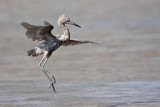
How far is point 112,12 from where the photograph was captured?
24469 mm

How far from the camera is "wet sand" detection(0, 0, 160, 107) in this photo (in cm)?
1046

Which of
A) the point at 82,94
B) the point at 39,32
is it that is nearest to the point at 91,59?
the point at 82,94

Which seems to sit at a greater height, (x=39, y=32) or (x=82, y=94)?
(x=39, y=32)

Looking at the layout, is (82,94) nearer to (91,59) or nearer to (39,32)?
(39,32)

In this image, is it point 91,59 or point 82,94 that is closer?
point 82,94

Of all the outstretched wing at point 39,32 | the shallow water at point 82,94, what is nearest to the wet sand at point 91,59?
the shallow water at point 82,94

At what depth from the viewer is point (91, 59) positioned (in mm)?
15383

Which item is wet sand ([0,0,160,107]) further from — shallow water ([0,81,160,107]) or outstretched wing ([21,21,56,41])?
outstretched wing ([21,21,56,41])

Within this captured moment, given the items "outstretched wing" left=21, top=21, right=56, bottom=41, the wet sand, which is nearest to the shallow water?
the wet sand

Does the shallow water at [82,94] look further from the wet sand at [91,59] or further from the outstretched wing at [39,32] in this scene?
the outstretched wing at [39,32]

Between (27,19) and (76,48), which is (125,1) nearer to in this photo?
(27,19)

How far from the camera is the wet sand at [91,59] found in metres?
10.5

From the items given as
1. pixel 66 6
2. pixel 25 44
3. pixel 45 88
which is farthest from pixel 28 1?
pixel 45 88

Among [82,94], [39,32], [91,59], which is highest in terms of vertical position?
[91,59]
